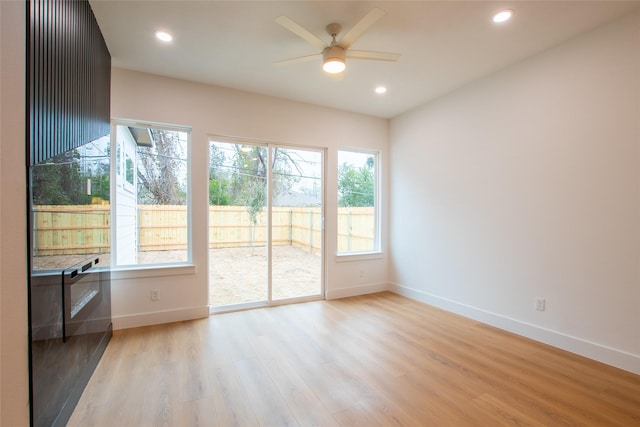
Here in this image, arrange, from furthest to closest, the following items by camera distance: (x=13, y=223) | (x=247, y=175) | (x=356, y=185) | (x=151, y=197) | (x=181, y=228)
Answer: (x=356, y=185) < (x=247, y=175) < (x=181, y=228) < (x=151, y=197) < (x=13, y=223)


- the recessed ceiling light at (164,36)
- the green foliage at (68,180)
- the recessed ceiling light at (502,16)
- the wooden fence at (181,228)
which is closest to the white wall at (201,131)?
the wooden fence at (181,228)

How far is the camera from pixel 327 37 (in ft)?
8.55

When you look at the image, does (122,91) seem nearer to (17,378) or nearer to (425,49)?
(17,378)

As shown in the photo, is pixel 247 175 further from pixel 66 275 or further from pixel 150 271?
pixel 66 275

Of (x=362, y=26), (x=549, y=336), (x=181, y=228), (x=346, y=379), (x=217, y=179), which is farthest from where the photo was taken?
(x=217, y=179)

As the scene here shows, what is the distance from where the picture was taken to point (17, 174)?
4.17 ft

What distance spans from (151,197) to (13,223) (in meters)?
2.24

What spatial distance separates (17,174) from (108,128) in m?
1.86

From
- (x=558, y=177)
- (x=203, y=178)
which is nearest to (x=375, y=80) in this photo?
(x=558, y=177)

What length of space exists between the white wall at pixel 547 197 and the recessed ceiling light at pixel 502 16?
2.77 ft

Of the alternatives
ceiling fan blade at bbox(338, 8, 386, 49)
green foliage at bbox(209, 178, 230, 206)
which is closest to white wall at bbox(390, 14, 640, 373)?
ceiling fan blade at bbox(338, 8, 386, 49)

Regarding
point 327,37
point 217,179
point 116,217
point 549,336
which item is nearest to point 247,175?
point 217,179

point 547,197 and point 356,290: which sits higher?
point 547,197

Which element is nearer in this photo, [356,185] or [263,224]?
[263,224]
